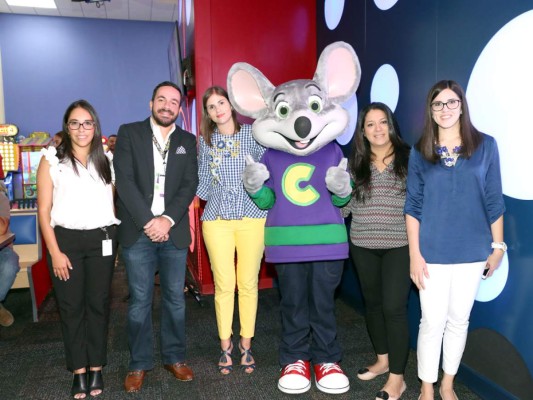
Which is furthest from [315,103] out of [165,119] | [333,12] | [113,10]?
[113,10]

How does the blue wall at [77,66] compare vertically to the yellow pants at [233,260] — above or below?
above

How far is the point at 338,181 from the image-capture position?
214cm

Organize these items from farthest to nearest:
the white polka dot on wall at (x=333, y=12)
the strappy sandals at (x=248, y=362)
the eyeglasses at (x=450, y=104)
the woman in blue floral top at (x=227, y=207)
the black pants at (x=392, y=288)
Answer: the white polka dot on wall at (x=333, y=12)
the strappy sandals at (x=248, y=362)
the woman in blue floral top at (x=227, y=207)
the black pants at (x=392, y=288)
the eyeglasses at (x=450, y=104)

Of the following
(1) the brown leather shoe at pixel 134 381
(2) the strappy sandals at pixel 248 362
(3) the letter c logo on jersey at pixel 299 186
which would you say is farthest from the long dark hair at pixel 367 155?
(1) the brown leather shoe at pixel 134 381

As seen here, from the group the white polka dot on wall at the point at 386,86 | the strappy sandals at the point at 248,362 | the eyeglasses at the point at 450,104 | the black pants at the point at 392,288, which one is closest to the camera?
A: the eyeglasses at the point at 450,104

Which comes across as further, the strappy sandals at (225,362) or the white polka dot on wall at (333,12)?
the white polka dot on wall at (333,12)

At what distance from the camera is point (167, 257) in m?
2.39

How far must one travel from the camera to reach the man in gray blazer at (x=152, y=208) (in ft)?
7.48

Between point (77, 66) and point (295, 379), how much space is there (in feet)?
23.6

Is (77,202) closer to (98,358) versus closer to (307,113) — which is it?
(98,358)

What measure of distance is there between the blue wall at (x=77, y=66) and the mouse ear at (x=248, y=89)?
6232mm

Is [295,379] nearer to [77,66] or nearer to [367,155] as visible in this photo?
[367,155]

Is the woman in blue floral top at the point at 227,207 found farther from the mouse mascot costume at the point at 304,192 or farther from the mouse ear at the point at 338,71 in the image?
the mouse ear at the point at 338,71

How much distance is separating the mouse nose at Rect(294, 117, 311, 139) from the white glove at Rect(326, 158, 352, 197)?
20cm
